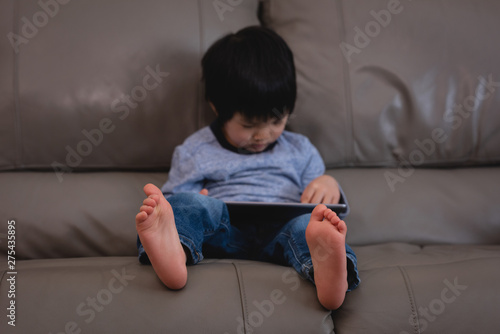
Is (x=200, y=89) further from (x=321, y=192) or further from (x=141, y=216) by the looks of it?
(x=141, y=216)

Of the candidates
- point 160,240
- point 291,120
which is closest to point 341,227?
point 160,240

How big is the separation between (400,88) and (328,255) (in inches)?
28.2

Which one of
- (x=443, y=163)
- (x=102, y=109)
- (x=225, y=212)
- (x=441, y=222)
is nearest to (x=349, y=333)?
(x=225, y=212)

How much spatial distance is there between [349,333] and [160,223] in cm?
38

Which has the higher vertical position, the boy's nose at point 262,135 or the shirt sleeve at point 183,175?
the boy's nose at point 262,135

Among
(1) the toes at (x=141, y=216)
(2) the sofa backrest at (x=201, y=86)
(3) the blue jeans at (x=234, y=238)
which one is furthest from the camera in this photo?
(2) the sofa backrest at (x=201, y=86)

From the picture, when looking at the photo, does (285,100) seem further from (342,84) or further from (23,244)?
(23,244)

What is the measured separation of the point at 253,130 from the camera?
1128 mm

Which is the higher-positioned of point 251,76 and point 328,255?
point 251,76

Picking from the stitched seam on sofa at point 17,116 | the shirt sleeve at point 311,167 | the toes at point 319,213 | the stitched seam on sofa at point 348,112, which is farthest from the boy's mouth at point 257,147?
the stitched seam on sofa at point 17,116

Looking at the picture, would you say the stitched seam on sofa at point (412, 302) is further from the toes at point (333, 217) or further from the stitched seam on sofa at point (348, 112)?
the stitched seam on sofa at point (348, 112)

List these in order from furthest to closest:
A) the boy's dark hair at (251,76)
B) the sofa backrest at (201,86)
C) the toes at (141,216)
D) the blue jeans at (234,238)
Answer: the sofa backrest at (201,86) < the boy's dark hair at (251,76) < the blue jeans at (234,238) < the toes at (141,216)

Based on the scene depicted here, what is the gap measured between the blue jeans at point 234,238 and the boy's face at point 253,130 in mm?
211

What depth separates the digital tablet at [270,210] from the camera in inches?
36.6
